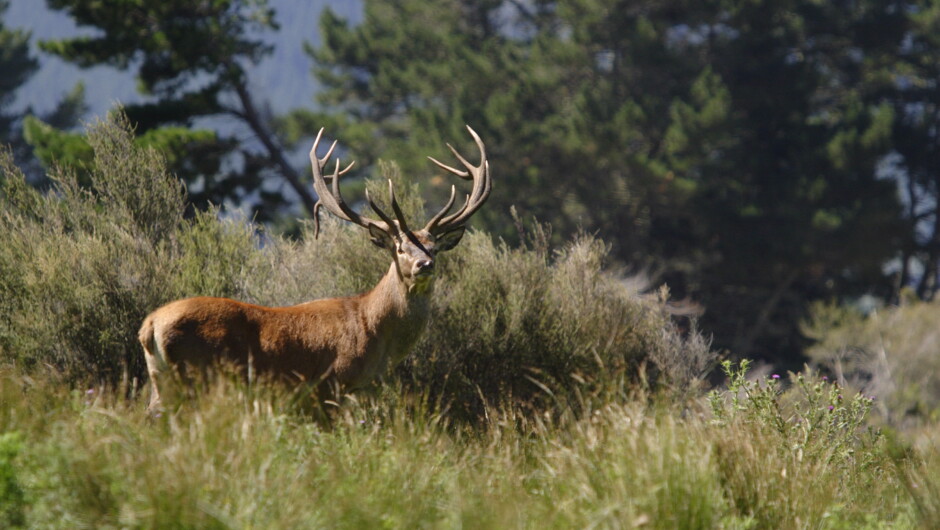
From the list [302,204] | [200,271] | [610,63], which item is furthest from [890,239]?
[200,271]

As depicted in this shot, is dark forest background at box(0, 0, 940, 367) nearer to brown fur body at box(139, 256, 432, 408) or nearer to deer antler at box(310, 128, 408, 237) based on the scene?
deer antler at box(310, 128, 408, 237)

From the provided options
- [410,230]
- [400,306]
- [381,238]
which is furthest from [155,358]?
[410,230]

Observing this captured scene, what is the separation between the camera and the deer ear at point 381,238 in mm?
7867

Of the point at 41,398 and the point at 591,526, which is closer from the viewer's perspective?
the point at 591,526

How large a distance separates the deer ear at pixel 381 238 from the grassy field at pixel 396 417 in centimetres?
98

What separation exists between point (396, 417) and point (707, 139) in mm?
22255

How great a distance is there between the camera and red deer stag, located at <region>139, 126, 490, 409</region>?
6.87m

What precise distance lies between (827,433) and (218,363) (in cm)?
375

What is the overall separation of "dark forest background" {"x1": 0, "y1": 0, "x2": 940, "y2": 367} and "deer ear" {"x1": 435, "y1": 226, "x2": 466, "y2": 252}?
15.9 meters

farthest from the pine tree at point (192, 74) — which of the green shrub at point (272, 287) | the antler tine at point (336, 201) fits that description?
the antler tine at point (336, 201)

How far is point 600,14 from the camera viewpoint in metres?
29.0

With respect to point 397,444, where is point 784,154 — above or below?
below

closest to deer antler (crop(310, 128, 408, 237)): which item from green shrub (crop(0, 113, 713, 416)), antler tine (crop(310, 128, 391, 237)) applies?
antler tine (crop(310, 128, 391, 237))

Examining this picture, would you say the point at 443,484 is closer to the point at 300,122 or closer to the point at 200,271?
the point at 200,271
